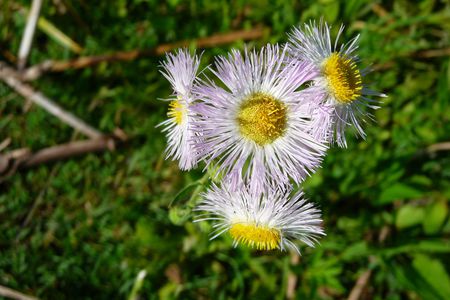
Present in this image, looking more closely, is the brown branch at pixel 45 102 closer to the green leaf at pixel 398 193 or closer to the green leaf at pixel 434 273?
the green leaf at pixel 398 193

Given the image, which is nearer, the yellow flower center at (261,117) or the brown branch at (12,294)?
the yellow flower center at (261,117)

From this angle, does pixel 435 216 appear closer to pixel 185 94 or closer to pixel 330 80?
pixel 330 80

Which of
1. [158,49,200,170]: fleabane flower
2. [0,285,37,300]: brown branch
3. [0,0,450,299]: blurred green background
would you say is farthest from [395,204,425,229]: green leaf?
[0,285,37,300]: brown branch

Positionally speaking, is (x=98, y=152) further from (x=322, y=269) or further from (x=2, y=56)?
(x=322, y=269)

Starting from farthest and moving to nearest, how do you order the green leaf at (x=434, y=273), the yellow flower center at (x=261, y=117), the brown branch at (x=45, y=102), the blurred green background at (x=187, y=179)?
the brown branch at (x=45, y=102)
the blurred green background at (x=187, y=179)
the green leaf at (x=434, y=273)
the yellow flower center at (x=261, y=117)

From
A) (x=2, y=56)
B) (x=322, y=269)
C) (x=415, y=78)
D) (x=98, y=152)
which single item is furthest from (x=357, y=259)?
(x=2, y=56)

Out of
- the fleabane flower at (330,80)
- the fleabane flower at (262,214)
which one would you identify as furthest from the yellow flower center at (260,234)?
the fleabane flower at (330,80)

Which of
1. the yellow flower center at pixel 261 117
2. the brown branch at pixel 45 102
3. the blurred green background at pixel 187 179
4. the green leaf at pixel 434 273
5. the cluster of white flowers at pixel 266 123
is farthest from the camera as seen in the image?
the brown branch at pixel 45 102
